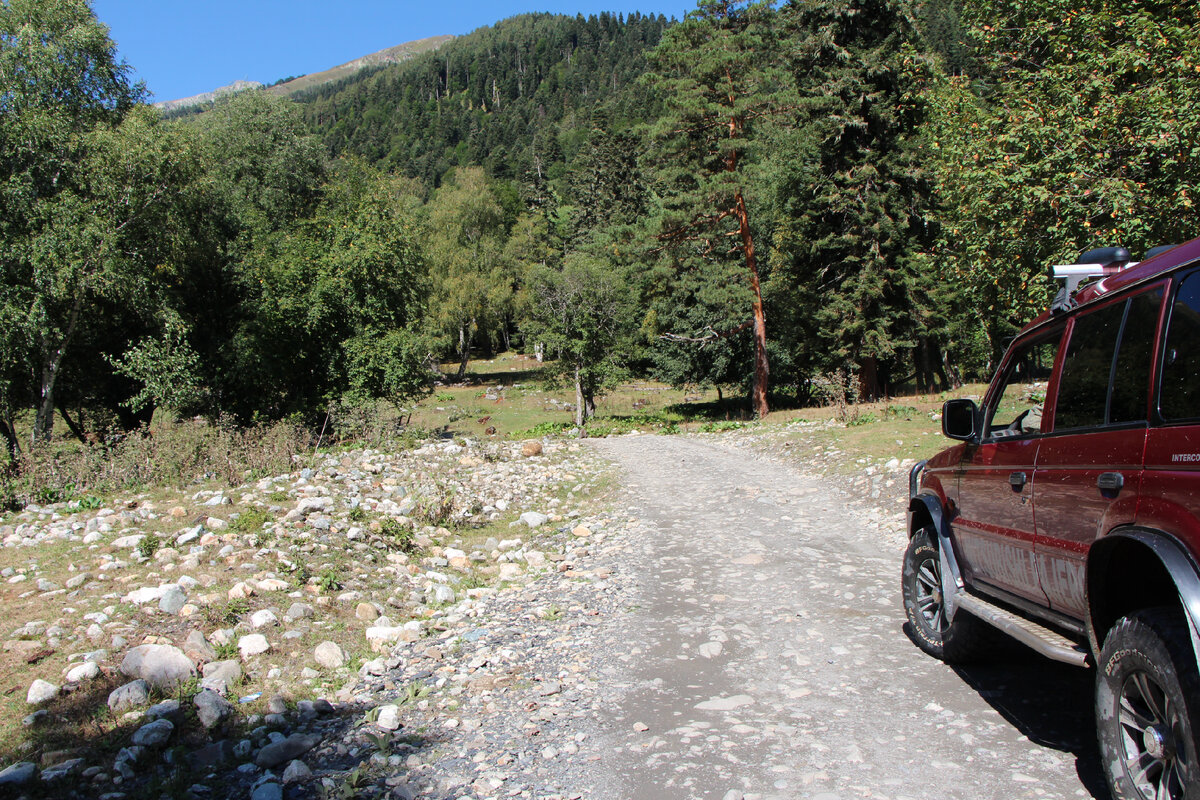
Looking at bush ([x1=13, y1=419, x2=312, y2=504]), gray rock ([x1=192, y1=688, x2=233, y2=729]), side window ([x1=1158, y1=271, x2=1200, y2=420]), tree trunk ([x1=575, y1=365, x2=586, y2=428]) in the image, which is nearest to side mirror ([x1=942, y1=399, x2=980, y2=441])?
side window ([x1=1158, y1=271, x2=1200, y2=420])

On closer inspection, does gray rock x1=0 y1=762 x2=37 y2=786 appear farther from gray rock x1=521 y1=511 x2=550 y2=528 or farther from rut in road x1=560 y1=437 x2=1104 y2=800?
gray rock x1=521 y1=511 x2=550 y2=528

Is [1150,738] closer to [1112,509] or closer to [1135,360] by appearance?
[1112,509]

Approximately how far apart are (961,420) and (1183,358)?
2.01 metres

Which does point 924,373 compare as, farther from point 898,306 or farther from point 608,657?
point 608,657

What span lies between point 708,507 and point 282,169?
28041mm

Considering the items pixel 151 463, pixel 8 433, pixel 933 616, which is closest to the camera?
pixel 933 616

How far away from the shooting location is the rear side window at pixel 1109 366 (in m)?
3.07

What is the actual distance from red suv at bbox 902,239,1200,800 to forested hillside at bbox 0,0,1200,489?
962 cm

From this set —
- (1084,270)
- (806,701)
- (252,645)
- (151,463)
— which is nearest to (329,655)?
(252,645)

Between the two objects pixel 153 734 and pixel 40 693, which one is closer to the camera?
pixel 153 734

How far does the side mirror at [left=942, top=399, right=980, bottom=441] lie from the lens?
470 centimetres

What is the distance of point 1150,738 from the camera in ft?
9.00

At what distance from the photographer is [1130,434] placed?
300 centimetres

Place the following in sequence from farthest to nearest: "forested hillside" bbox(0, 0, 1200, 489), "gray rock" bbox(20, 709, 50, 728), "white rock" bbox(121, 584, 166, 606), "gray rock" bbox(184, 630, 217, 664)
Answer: "forested hillside" bbox(0, 0, 1200, 489) < "white rock" bbox(121, 584, 166, 606) < "gray rock" bbox(184, 630, 217, 664) < "gray rock" bbox(20, 709, 50, 728)
